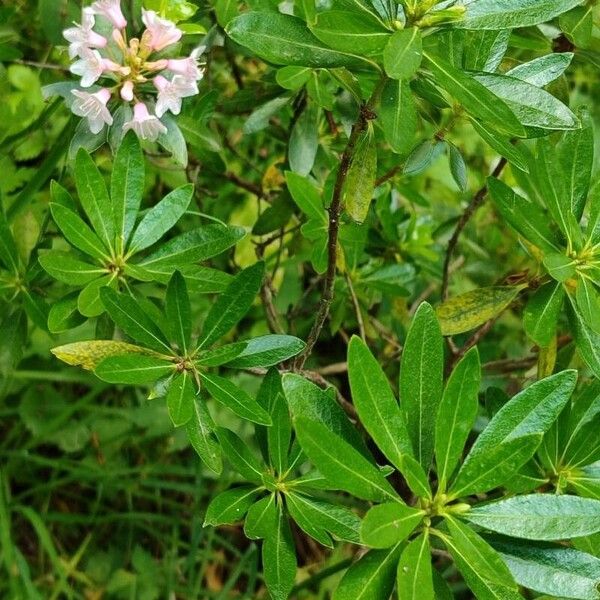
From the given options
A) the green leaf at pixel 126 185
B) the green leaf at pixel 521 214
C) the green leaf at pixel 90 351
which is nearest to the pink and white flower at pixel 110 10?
the green leaf at pixel 126 185

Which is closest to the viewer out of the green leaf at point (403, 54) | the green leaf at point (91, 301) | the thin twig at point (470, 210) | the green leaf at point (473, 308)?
the green leaf at point (403, 54)

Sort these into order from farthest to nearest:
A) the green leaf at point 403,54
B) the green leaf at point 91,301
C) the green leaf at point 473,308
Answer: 1. the green leaf at point 473,308
2. the green leaf at point 91,301
3. the green leaf at point 403,54

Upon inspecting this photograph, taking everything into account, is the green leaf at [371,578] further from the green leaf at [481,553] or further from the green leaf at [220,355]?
the green leaf at [220,355]

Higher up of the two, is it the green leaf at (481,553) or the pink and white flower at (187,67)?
the pink and white flower at (187,67)

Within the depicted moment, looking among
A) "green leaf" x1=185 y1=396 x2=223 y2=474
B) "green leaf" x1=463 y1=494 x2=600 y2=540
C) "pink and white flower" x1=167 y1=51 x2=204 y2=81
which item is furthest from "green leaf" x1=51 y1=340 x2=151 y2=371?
"green leaf" x1=463 y1=494 x2=600 y2=540

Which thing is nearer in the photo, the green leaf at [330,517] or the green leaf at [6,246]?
the green leaf at [330,517]

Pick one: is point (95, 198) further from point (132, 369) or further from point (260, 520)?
point (260, 520)

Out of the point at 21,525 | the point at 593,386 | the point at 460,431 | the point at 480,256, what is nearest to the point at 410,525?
the point at 460,431

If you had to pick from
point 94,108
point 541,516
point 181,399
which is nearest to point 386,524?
point 541,516
